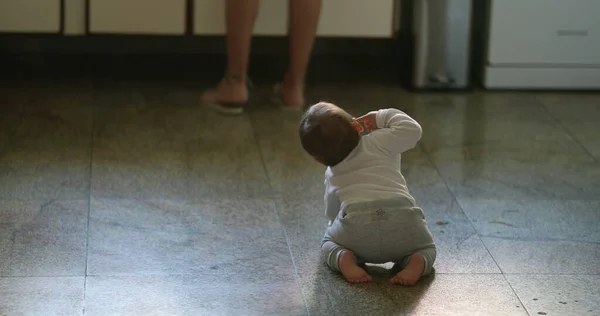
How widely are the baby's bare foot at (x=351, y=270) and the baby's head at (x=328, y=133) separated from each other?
0.19 metres

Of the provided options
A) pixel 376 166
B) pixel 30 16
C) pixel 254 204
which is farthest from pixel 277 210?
pixel 30 16

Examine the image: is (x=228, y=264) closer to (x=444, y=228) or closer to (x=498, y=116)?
(x=444, y=228)

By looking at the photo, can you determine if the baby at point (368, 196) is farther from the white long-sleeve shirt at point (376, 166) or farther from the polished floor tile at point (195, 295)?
the polished floor tile at point (195, 295)

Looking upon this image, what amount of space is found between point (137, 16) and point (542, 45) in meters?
1.33

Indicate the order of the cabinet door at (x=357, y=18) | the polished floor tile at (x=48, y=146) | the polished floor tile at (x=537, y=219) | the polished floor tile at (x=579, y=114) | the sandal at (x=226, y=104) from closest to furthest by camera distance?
Answer: the polished floor tile at (x=537, y=219)
the polished floor tile at (x=48, y=146)
the polished floor tile at (x=579, y=114)
the sandal at (x=226, y=104)
the cabinet door at (x=357, y=18)

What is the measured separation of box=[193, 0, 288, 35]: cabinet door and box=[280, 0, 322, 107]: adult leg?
0.29 m

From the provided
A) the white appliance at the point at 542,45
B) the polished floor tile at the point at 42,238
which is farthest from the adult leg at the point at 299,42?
the polished floor tile at the point at 42,238

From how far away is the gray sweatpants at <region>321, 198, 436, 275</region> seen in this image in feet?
6.28

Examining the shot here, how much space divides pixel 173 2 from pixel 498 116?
3.54 feet

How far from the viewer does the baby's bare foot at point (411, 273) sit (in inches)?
75.0

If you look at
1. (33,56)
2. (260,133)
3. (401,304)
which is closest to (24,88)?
(33,56)

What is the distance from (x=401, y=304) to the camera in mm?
1844

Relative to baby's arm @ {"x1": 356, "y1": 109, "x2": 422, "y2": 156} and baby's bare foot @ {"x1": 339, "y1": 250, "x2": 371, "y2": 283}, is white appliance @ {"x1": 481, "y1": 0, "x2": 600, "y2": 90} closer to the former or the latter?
baby's arm @ {"x1": 356, "y1": 109, "x2": 422, "y2": 156}

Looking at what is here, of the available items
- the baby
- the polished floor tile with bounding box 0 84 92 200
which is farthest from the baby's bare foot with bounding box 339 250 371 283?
the polished floor tile with bounding box 0 84 92 200
